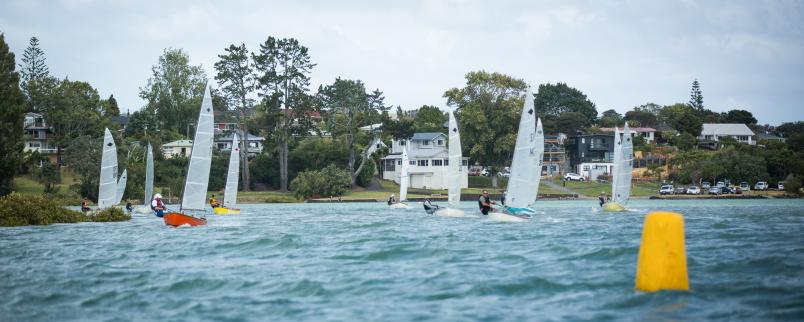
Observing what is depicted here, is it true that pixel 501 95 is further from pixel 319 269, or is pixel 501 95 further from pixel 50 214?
pixel 319 269

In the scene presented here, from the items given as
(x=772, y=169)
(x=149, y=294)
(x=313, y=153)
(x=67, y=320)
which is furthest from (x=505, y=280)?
(x=772, y=169)

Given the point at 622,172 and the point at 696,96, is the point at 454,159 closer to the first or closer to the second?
the point at 622,172

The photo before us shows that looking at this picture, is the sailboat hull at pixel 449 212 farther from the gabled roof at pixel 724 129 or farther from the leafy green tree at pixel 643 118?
the leafy green tree at pixel 643 118

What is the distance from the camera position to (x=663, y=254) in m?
17.7

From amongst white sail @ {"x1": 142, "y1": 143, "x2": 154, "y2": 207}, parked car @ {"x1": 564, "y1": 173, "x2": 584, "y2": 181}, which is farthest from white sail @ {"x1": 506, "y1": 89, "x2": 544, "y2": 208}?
parked car @ {"x1": 564, "y1": 173, "x2": 584, "y2": 181}

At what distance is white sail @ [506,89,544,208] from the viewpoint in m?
44.1

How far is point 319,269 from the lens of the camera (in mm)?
24844

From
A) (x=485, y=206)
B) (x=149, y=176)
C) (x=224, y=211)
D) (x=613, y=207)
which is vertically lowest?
(x=224, y=211)

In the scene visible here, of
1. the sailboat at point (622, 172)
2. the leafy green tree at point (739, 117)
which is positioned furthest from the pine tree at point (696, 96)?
the sailboat at point (622, 172)

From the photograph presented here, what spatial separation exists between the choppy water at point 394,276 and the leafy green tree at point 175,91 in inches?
3506

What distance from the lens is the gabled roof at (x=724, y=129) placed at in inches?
5659

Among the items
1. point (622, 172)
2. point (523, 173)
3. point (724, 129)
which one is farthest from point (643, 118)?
point (523, 173)

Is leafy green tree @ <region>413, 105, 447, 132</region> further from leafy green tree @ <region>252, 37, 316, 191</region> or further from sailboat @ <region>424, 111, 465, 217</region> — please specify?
sailboat @ <region>424, 111, 465, 217</region>

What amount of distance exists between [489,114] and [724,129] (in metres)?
54.5
